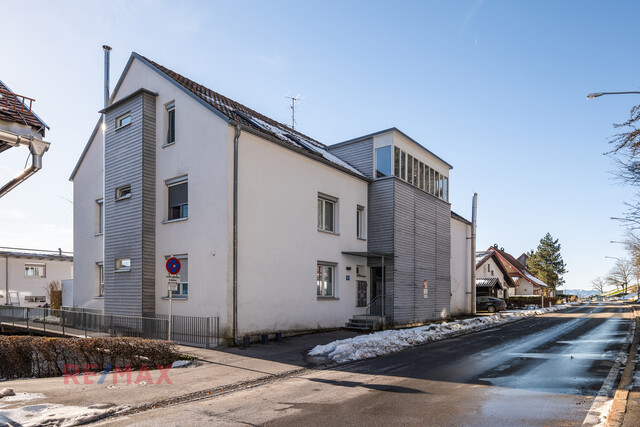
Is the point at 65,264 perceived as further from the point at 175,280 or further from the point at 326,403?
the point at 326,403

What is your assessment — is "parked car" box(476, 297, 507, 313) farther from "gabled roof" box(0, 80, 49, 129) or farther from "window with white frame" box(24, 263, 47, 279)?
"window with white frame" box(24, 263, 47, 279)

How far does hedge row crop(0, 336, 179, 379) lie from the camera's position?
36.5ft

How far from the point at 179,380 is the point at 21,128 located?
7303 millimetres

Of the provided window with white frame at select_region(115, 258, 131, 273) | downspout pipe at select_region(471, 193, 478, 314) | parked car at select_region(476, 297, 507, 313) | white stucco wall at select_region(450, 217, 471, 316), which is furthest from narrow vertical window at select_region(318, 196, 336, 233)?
parked car at select_region(476, 297, 507, 313)

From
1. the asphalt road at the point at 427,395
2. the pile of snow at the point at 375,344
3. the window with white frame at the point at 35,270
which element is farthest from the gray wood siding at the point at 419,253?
the window with white frame at the point at 35,270

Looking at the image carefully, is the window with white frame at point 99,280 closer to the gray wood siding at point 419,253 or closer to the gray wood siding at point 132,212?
the gray wood siding at point 132,212

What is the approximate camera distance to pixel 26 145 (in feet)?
37.9

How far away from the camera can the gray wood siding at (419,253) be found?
2256 cm

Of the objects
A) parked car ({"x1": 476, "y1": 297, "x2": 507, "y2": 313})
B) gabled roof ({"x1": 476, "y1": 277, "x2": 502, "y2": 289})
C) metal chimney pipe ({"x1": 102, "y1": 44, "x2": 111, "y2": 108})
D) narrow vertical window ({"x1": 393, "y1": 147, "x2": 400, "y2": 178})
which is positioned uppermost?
metal chimney pipe ({"x1": 102, "y1": 44, "x2": 111, "y2": 108})

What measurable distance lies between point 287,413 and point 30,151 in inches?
371

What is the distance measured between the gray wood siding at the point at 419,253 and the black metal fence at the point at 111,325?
395 inches

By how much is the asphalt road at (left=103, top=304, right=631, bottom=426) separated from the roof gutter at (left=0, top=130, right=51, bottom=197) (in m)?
7.69

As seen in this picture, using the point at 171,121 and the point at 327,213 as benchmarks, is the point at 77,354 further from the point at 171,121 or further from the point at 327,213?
the point at 327,213

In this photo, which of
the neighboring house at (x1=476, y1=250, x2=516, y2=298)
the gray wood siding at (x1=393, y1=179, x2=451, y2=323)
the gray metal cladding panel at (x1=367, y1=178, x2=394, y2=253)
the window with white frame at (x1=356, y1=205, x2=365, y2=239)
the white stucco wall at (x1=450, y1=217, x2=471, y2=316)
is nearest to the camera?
the gray metal cladding panel at (x1=367, y1=178, x2=394, y2=253)
